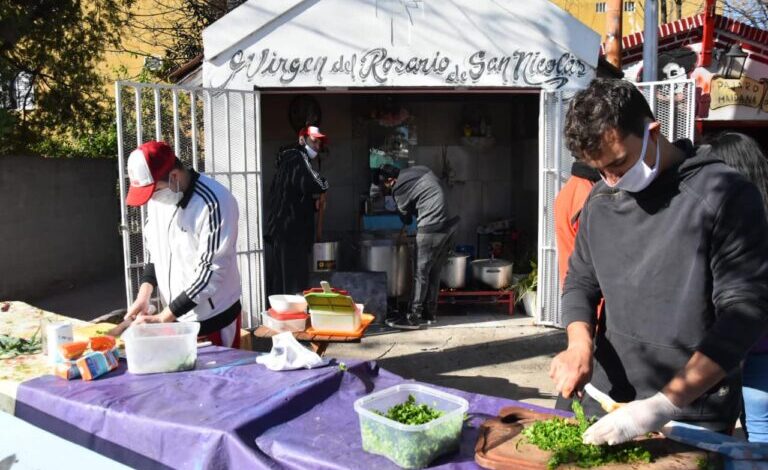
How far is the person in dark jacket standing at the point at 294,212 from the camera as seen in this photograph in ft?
24.9

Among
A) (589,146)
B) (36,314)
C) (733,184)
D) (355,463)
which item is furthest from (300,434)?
(36,314)

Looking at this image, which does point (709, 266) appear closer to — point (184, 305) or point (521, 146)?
Answer: point (184, 305)

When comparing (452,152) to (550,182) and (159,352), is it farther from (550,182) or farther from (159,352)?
(159,352)

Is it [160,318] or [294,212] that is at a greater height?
[294,212]

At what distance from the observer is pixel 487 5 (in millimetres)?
7098

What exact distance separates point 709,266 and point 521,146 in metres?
8.04

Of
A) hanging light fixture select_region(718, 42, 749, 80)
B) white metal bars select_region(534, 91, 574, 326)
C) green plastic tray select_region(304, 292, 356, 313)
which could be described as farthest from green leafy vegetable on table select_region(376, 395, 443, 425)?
hanging light fixture select_region(718, 42, 749, 80)

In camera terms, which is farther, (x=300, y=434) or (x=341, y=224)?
(x=341, y=224)

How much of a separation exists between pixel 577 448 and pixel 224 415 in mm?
1283

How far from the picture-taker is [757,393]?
2863 mm

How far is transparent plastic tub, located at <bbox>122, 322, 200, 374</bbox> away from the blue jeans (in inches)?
96.9

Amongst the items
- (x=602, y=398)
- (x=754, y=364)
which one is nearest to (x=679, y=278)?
(x=602, y=398)

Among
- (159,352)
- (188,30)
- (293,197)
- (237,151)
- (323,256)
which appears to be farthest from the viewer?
(188,30)

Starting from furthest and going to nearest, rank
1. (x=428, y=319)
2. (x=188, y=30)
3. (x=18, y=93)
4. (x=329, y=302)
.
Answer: (x=188, y=30)
(x=18, y=93)
(x=428, y=319)
(x=329, y=302)
